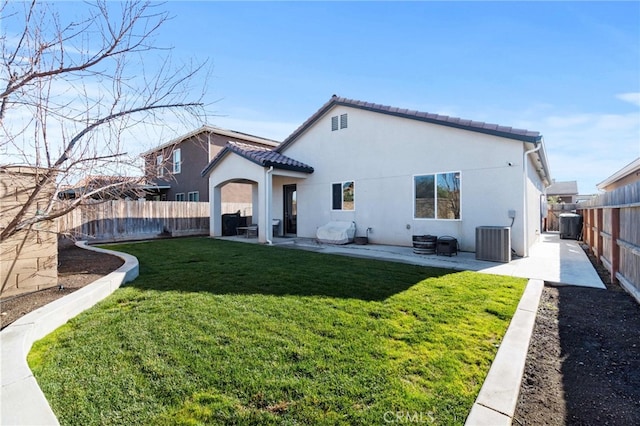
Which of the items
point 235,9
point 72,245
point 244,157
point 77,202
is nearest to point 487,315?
point 77,202

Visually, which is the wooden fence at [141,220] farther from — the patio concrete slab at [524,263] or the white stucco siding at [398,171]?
the patio concrete slab at [524,263]

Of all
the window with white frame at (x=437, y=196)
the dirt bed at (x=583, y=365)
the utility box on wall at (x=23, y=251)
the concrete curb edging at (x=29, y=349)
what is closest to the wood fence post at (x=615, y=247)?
the dirt bed at (x=583, y=365)

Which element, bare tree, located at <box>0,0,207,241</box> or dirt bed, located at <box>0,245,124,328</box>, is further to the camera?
dirt bed, located at <box>0,245,124,328</box>

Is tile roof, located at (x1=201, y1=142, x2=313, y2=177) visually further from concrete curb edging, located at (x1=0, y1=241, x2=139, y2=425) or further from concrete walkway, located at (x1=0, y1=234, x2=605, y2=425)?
concrete curb edging, located at (x1=0, y1=241, x2=139, y2=425)

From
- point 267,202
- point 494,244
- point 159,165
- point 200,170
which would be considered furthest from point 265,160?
point 200,170

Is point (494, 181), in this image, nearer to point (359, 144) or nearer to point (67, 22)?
point (359, 144)

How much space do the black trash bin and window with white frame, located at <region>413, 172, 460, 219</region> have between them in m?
9.20

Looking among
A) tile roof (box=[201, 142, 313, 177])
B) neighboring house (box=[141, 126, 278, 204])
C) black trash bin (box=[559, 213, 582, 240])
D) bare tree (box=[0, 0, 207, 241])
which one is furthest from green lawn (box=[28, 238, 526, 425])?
neighboring house (box=[141, 126, 278, 204])

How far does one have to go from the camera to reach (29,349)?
301 cm

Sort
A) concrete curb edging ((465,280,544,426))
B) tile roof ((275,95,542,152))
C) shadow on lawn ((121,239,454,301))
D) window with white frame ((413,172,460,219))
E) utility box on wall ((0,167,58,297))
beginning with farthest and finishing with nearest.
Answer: window with white frame ((413,172,460,219)), tile roof ((275,95,542,152)), shadow on lawn ((121,239,454,301)), utility box on wall ((0,167,58,297)), concrete curb edging ((465,280,544,426))

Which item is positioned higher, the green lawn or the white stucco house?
the white stucco house

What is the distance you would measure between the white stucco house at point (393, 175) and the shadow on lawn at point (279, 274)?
3.35 metres

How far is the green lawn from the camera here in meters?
2.16

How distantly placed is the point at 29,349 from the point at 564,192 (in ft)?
141
